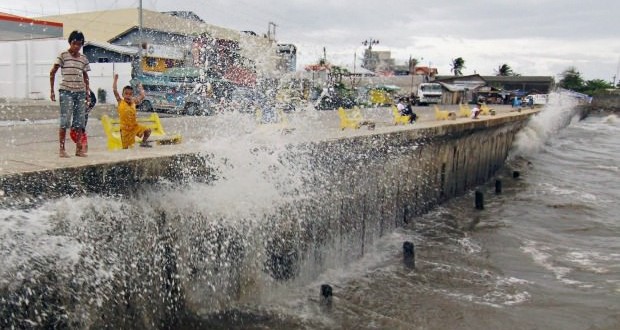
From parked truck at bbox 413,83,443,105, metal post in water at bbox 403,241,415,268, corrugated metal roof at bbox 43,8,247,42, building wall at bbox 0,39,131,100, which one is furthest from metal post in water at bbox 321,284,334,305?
parked truck at bbox 413,83,443,105

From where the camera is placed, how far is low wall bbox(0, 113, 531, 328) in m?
4.83

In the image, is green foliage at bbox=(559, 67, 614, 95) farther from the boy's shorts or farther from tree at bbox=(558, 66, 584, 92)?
the boy's shorts

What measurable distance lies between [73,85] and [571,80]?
101831 mm

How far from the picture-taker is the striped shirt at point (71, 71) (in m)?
6.42

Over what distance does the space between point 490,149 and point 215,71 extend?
12722 mm

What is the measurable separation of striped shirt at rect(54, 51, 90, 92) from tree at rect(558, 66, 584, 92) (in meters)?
98.7

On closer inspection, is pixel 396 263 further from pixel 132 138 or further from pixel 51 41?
pixel 51 41

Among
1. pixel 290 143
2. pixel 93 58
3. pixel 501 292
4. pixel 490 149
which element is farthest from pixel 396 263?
pixel 93 58

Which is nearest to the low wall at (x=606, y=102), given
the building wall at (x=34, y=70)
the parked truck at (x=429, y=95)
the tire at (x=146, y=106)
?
the parked truck at (x=429, y=95)

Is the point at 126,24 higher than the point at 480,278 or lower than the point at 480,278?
higher

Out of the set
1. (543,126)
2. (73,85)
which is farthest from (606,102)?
(73,85)

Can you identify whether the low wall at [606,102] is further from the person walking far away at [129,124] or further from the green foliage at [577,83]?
the person walking far away at [129,124]

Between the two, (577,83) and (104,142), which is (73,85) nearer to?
(104,142)

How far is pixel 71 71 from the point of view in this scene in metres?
6.43
